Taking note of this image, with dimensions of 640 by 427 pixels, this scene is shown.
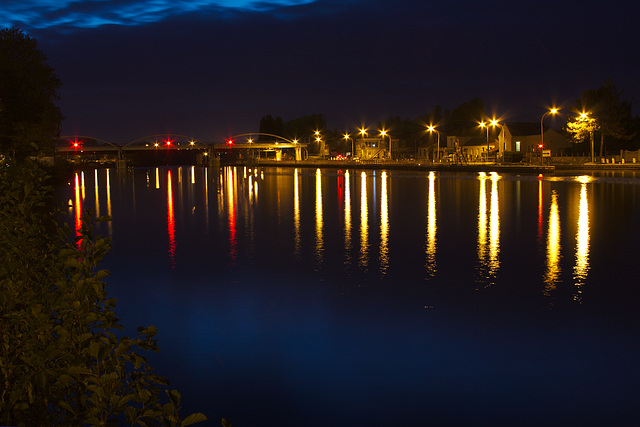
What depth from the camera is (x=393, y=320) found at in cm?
1061

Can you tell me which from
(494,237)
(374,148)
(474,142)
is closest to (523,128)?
(474,142)

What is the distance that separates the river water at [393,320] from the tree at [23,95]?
46.9ft

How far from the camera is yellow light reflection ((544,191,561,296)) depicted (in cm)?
1327

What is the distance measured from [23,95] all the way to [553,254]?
105 feet

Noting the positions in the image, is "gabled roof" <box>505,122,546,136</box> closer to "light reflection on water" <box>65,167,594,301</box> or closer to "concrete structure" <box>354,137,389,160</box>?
"concrete structure" <box>354,137,389,160</box>

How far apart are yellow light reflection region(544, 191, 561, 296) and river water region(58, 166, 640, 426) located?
81 millimetres

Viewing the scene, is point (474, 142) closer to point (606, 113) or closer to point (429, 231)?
point (606, 113)

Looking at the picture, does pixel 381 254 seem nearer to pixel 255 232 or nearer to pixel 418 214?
pixel 255 232

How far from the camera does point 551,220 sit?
80.0 ft

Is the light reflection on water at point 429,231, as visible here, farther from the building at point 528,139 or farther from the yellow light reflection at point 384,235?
the building at point 528,139

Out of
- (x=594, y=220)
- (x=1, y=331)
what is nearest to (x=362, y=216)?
(x=594, y=220)

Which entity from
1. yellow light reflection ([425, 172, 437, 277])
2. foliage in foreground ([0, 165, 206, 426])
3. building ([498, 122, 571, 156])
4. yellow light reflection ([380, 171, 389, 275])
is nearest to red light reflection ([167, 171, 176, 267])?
yellow light reflection ([380, 171, 389, 275])

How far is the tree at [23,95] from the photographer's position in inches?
1495

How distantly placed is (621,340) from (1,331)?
7562 millimetres
